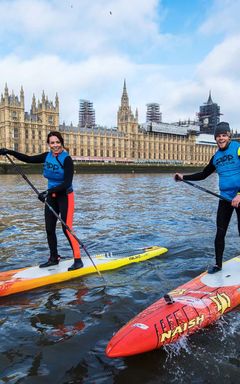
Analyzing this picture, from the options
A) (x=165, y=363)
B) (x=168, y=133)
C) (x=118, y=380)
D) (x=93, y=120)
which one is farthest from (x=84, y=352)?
(x=93, y=120)

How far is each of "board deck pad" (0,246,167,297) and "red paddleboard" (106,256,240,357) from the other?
221cm

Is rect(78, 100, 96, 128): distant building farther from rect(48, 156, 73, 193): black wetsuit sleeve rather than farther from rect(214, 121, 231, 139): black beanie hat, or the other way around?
rect(214, 121, 231, 139): black beanie hat

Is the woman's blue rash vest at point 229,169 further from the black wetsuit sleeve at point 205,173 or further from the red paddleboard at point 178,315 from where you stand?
the red paddleboard at point 178,315

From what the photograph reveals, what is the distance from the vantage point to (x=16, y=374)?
12.3 ft

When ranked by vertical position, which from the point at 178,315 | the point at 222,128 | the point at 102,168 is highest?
the point at 222,128

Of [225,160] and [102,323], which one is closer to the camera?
[102,323]

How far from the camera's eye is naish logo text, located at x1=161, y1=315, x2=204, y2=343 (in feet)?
13.2

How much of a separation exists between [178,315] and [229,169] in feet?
8.85

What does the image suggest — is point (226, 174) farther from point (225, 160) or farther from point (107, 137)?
point (107, 137)

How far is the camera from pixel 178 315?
14.1 ft

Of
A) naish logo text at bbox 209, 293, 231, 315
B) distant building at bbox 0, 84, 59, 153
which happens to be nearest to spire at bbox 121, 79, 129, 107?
distant building at bbox 0, 84, 59, 153

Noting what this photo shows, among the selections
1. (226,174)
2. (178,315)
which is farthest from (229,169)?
(178,315)

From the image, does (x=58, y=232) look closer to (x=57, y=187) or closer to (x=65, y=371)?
(x=57, y=187)

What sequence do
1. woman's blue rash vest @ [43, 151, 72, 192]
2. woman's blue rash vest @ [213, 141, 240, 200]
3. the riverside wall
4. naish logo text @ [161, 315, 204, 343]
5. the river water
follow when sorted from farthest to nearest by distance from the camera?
the riverside wall, woman's blue rash vest @ [43, 151, 72, 192], woman's blue rash vest @ [213, 141, 240, 200], naish logo text @ [161, 315, 204, 343], the river water
